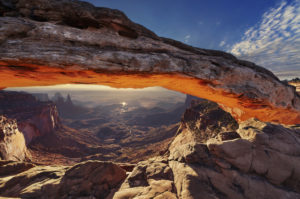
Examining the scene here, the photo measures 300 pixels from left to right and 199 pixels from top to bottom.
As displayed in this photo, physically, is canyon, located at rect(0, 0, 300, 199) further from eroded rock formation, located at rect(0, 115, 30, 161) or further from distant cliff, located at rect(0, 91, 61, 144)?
distant cliff, located at rect(0, 91, 61, 144)

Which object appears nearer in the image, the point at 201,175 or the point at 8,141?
the point at 201,175

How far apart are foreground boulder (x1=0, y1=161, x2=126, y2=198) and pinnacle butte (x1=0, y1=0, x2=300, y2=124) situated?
4.48 meters

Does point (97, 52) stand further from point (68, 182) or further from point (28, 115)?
point (28, 115)

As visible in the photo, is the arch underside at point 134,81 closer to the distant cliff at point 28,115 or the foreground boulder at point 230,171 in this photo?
the foreground boulder at point 230,171

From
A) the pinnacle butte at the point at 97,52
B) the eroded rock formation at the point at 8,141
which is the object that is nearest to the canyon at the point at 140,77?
the pinnacle butte at the point at 97,52

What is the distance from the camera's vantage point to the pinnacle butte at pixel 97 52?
3.37 m

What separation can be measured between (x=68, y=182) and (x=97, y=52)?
5.61 meters

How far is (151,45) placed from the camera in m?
4.74

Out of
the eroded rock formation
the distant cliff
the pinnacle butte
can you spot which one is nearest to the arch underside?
the pinnacle butte

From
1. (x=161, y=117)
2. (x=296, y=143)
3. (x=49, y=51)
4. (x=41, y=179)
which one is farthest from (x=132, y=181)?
(x=161, y=117)

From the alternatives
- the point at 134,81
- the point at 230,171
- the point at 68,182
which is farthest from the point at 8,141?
the point at 230,171

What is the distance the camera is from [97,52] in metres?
3.89

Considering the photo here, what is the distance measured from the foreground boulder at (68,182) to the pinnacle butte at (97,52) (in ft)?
14.7

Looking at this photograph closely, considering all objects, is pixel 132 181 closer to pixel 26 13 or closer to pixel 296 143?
pixel 26 13
